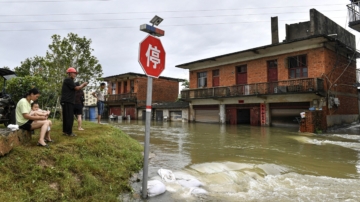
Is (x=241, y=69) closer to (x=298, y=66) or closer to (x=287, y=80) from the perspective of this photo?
(x=298, y=66)

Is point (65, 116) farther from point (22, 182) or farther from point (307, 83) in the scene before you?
point (307, 83)

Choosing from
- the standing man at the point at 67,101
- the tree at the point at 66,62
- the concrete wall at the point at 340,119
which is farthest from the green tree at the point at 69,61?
the concrete wall at the point at 340,119

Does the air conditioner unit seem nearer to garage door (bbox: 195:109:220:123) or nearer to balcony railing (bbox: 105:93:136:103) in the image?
garage door (bbox: 195:109:220:123)

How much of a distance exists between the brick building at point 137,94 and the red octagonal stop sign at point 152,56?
22809 millimetres

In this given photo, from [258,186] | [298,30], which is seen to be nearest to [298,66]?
[298,30]

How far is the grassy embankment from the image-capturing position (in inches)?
109

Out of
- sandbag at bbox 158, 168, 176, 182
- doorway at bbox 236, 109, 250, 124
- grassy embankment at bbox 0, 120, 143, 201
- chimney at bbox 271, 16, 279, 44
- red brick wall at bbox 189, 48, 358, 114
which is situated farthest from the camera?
doorway at bbox 236, 109, 250, 124

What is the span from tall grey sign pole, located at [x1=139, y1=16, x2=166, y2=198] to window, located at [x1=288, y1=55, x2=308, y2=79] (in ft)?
49.4

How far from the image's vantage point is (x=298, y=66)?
1631 cm

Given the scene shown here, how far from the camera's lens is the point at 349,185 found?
423 cm

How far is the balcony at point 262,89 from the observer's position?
14328 millimetres

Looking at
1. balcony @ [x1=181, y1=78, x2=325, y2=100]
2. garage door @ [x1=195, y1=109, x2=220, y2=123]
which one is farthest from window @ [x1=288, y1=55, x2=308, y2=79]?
garage door @ [x1=195, y1=109, x2=220, y2=123]

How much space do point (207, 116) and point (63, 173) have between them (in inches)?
780

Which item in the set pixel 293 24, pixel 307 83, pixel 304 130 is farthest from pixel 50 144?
pixel 293 24
